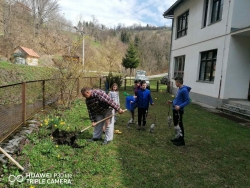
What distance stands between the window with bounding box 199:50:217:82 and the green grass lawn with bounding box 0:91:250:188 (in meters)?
5.68

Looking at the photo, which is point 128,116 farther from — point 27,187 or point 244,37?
point 244,37

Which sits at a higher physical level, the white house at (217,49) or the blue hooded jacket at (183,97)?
the white house at (217,49)

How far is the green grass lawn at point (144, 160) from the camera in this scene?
3070 mm

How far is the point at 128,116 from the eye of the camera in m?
7.52

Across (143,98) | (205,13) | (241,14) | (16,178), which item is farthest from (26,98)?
(205,13)

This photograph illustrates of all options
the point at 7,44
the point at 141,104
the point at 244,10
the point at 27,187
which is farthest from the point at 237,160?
the point at 7,44

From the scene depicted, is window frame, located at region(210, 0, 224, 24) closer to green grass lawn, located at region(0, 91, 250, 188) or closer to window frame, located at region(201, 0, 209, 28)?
window frame, located at region(201, 0, 209, 28)

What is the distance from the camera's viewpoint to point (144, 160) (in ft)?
12.3

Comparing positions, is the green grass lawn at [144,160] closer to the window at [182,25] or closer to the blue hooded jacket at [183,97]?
the blue hooded jacket at [183,97]

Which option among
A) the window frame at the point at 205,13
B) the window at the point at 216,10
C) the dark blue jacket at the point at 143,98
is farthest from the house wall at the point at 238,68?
the dark blue jacket at the point at 143,98

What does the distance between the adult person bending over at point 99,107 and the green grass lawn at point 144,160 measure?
29cm

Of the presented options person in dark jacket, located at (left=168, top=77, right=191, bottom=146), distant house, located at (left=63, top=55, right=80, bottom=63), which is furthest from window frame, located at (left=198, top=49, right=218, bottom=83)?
distant house, located at (left=63, top=55, right=80, bottom=63)

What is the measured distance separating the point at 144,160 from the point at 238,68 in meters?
7.80

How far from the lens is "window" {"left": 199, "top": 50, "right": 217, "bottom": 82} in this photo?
10.2 metres
